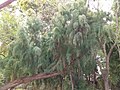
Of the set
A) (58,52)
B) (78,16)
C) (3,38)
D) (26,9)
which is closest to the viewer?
(78,16)

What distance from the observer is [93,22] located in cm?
699

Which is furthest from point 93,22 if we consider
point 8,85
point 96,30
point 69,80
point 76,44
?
point 8,85

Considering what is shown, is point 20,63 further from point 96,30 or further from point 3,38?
point 96,30

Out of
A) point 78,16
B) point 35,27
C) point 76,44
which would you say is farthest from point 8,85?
point 78,16

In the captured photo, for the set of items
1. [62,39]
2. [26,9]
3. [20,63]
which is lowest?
[20,63]

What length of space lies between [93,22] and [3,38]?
9.51ft

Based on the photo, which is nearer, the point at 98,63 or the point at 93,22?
the point at 93,22

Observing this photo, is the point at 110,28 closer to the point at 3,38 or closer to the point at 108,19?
the point at 108,19

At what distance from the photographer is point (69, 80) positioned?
7.95m

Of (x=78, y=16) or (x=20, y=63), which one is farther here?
(x=20, y=63)

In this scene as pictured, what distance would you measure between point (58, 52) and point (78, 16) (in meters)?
1.26

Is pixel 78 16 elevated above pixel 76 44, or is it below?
above

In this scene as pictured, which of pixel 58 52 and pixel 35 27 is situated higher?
pixel 35 27

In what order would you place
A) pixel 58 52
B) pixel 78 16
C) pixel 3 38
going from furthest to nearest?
pixel 3 38 < pixel 58 52 < pixel 78 16
